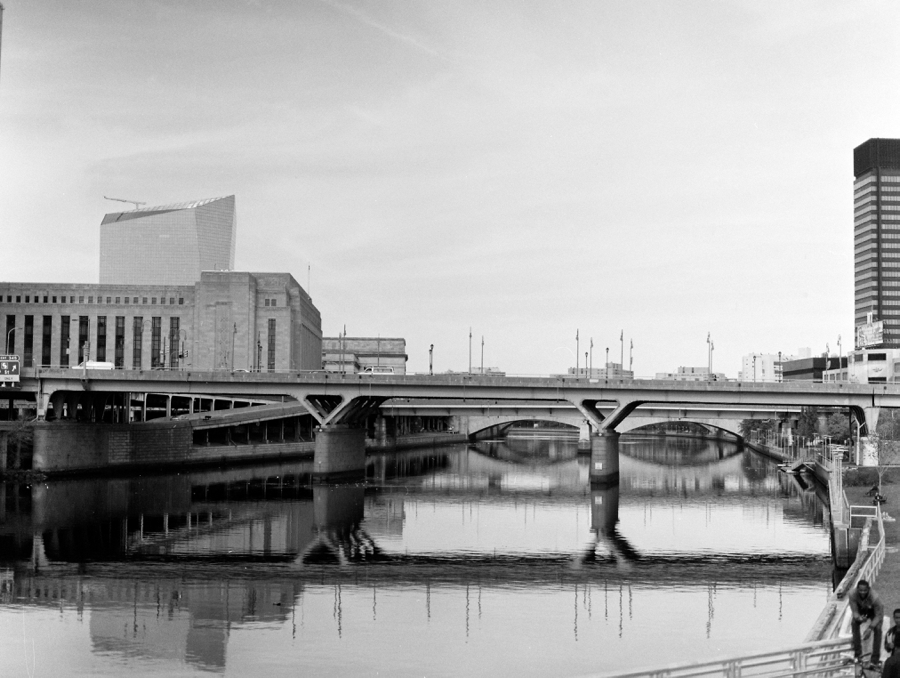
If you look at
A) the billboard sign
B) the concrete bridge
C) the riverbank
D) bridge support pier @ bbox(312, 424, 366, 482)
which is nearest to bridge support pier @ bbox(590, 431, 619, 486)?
the concrete bridge

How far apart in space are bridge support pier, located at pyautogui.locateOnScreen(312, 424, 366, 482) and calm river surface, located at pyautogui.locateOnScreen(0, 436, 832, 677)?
959 cm

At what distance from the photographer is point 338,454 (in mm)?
110125

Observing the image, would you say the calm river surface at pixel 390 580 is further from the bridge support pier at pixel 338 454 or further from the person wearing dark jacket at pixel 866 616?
the person wearing dark jacket at pixel 866 616

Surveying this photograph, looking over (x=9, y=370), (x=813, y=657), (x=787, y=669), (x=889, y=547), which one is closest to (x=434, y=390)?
(x=9, y=370)

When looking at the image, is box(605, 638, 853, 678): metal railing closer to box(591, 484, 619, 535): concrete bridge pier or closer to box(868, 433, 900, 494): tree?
box(591, 484, 619, 535): concrete bridge pier

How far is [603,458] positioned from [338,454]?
28.6 metres

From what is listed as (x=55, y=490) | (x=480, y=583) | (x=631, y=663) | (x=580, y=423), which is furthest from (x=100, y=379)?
(x=580, y=423)

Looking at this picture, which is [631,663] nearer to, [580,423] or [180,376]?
[180,376]

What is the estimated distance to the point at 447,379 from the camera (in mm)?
108062

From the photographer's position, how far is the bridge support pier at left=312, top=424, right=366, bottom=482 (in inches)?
4240

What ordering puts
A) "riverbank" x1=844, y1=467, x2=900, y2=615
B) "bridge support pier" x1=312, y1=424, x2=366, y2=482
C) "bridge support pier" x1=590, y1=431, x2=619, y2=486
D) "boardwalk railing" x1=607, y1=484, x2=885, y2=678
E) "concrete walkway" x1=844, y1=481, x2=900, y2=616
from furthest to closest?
"bridge support pier" x1=590, y1=431, x2=619, y2=486 → "bridge support pier" x1=312, y1=424, x2=366, y2=482 → "riverbank" x1=844, y1=467, x2=900, y2=615 → "concrete walkway" x1=844, y1=481, x2=900, y2=616 → "boardwalk railing" x1=607, y1=484, x2=885, y2=678

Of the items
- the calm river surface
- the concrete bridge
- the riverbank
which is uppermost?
the concrete bridge

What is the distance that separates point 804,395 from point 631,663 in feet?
252

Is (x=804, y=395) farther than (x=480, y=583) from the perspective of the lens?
Yes
